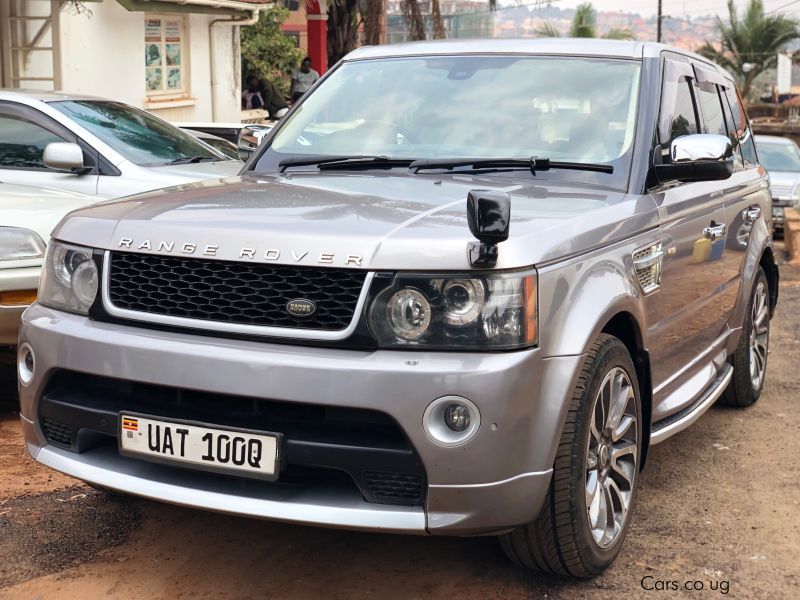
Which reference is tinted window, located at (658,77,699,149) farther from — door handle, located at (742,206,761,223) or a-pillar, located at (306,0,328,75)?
a-pillar, located at (306,0,328,75)

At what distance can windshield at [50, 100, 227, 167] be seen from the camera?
7.44m

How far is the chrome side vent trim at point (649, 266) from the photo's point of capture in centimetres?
380

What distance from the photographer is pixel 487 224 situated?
3.00 m

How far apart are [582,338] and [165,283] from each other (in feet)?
4.08

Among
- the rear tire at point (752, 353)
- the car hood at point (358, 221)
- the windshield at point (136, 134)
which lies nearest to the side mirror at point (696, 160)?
the car hood at point (358, 221)

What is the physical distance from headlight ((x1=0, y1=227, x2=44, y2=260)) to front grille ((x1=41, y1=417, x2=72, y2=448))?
1889mm

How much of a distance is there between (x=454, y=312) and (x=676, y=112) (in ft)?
6.81

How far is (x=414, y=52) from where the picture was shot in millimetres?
4871

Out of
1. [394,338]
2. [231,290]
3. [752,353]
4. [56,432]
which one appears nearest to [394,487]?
[394,338]

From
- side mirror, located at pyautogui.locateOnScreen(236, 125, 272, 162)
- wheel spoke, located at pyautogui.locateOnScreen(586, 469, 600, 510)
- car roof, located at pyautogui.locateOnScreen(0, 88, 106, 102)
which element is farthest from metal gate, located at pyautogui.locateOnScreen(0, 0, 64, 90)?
wheel spoke, located at pyautogui.locateOnScreen(586, 469, 600, 510)

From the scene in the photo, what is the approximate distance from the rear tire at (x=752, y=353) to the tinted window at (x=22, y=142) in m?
4.50

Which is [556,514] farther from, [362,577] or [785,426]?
[785,426]

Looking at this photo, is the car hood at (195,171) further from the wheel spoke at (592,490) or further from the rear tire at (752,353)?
the wheel spoke at (592,490)

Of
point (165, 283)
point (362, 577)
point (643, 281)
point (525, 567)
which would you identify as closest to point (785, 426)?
point (643, 281)
